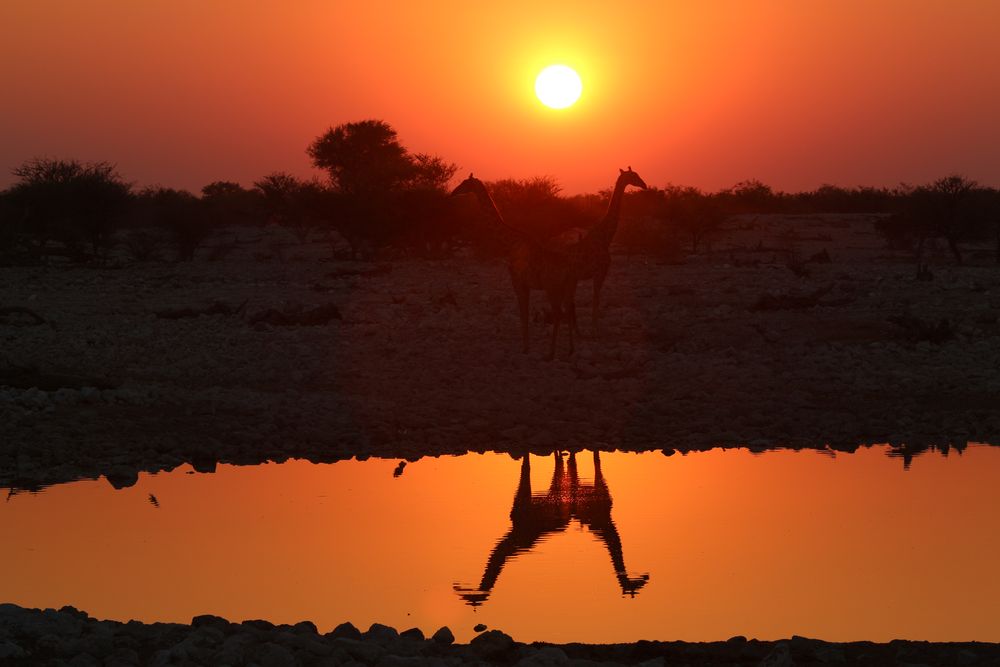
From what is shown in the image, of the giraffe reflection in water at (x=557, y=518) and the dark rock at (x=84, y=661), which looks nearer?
the dark rock at (x=84, y=661)

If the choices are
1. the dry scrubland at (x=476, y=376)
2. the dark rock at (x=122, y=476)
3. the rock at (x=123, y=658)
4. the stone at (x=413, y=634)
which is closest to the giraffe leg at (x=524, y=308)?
the dry scrubland at (x=476, y=376)

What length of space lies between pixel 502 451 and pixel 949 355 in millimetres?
7529

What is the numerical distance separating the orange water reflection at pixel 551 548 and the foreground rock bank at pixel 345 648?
456mm

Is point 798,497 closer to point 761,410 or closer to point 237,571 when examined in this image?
point 761,410

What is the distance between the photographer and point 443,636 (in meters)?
6.23

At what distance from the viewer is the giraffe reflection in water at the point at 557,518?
7.70 m

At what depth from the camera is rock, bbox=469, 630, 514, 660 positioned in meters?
6.02

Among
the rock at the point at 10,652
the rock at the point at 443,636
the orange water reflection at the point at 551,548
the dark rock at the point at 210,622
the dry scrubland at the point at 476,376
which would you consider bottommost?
the rock at the point at 10,652

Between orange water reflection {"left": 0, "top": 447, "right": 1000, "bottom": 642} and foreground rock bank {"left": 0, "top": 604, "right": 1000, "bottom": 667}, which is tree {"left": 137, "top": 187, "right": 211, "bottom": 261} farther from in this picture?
foreground rock bank {"left": 0, "top": 604, "right": 1000, "bottom": 667}

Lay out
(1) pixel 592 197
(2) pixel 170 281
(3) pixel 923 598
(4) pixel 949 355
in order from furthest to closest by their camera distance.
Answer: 1. (1) pixel 592 197
2. (2) pixel 170 281
3. (4) pixel 949 355
4. (3) pixel 923 598

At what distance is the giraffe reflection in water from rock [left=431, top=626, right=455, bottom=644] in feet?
3.07

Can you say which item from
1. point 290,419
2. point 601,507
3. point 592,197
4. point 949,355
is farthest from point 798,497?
point 592,197

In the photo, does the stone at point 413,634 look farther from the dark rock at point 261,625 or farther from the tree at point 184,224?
the tree at point 184,224

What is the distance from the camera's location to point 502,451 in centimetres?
1250
